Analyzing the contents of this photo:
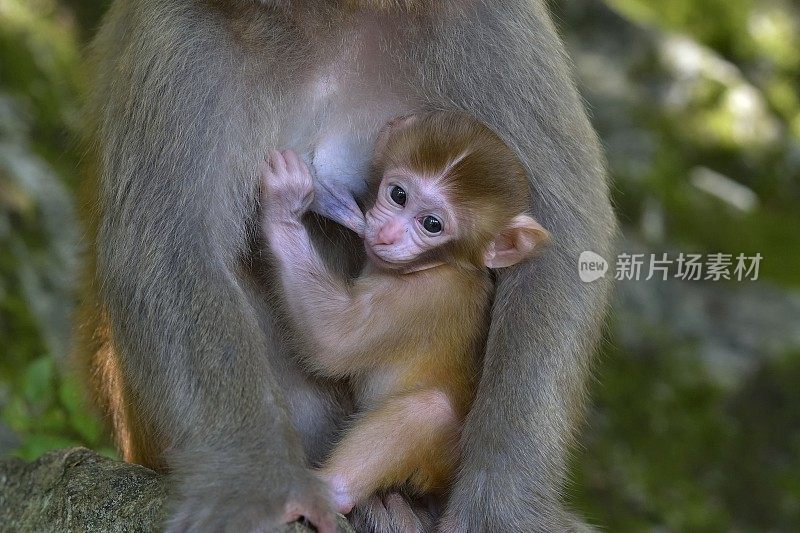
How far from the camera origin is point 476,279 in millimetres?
2963

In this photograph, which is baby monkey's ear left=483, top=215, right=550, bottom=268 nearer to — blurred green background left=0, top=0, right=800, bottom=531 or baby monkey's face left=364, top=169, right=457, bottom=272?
baby monkey's face left=364, top=169, right=457, bottom=272

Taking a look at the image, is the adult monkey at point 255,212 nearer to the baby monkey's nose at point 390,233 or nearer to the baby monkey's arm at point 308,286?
the baby monkey's arm at point 308,286

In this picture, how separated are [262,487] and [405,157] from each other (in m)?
0.89

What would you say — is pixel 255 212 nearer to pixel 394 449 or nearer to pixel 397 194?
pixel 397 194

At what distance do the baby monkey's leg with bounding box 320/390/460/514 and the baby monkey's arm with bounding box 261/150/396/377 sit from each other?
0.58ft

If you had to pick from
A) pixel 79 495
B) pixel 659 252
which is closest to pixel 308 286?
pixel 79 495

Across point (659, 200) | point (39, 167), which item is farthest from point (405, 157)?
point (659, 200)

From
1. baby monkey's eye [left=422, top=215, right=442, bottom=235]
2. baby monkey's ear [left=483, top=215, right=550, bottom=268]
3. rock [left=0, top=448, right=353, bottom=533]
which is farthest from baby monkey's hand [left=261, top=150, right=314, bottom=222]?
rock [left=0, top=448, right=353, bottom=533]

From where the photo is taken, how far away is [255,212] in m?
2.92

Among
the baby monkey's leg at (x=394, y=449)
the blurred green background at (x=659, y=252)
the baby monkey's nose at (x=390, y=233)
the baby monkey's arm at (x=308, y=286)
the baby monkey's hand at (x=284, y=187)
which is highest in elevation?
the baby monkey's nose at (x=390, y=233)

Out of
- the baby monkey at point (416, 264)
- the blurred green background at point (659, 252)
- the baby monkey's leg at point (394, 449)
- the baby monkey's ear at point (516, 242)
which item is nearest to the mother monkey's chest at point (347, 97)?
the baby monkey at point (416, 264)

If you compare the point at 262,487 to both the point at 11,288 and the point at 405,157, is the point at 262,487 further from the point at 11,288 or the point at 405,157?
the point at 11,288

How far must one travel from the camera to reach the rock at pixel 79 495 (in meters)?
2.62

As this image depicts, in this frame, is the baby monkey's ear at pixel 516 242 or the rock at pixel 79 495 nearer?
the rock at pixel 79 495
